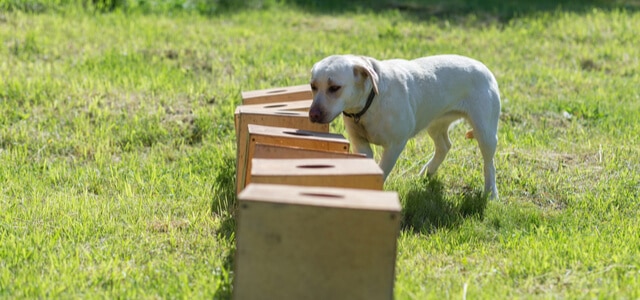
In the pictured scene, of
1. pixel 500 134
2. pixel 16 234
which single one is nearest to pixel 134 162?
pixel 16 234

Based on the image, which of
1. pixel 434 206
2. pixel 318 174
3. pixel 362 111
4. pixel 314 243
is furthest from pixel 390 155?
pixel 314 243

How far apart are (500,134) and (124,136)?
3.85 m

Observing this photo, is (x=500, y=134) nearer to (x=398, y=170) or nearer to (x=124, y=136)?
(x=398, y=170)

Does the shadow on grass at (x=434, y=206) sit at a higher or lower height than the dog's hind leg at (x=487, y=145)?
lower

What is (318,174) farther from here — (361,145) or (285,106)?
(285,106)

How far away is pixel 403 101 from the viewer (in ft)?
20.8

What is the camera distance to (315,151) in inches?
204

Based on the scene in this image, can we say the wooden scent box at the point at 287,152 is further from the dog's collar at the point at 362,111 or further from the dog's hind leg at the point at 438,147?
the dog's hind leg at the point at 438,147

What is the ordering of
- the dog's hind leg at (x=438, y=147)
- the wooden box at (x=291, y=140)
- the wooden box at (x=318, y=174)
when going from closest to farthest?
the wooden box at (x=318, y=174)
the wooden box at (x=291, y=140)
the dog's hind leg at (x=438, y=147)

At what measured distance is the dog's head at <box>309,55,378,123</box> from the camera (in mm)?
5934

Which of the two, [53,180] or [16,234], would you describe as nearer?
[16,234]

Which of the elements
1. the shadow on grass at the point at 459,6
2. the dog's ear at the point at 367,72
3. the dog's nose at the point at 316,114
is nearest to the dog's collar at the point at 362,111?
the dog's ear at the point at 367,72

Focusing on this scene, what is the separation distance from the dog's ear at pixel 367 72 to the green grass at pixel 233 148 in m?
1.06

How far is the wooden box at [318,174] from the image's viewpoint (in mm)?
4578
